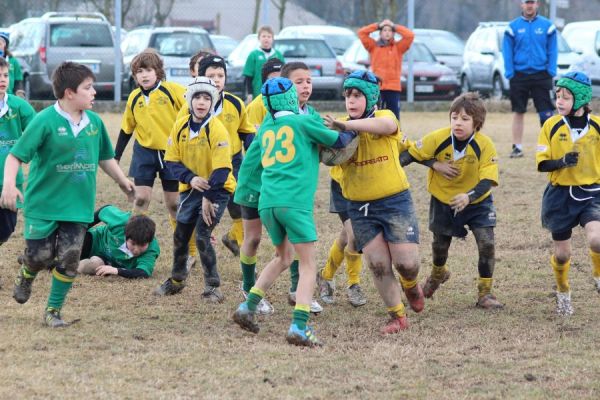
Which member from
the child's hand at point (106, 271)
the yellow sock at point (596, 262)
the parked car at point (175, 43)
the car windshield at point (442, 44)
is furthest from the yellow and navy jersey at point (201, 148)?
the car windshield at point (442, 44)

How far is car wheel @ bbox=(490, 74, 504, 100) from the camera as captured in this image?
80.0 ft

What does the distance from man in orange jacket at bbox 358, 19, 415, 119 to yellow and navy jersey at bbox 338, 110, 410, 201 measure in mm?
9861

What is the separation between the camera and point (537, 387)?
5.55 metres

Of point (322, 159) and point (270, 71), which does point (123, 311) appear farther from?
point (270, 71)

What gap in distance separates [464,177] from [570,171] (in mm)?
694

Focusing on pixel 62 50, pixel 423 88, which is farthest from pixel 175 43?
pixel 423 88

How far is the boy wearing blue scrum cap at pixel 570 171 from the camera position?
7188 mm

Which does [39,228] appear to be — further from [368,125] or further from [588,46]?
[588,46]

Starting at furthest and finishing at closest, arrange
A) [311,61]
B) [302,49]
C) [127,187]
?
[302,49], [311,61], [127,187]

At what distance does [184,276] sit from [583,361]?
3.00 metres

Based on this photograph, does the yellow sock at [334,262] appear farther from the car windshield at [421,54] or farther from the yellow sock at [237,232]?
the car windshield at [421,54]

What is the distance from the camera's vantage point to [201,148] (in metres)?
7.55

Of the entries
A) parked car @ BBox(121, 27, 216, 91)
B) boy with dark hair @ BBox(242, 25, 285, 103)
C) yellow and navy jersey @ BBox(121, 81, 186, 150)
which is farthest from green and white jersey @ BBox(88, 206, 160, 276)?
parked car @ BBox(121, 27, 216, 91)

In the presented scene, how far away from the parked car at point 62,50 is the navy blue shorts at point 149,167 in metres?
12.8
